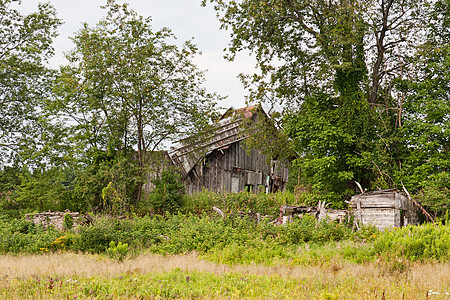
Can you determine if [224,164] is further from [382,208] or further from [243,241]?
[243,241]

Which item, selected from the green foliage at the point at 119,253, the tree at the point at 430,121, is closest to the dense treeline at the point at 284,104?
the tree at the point at 430,121

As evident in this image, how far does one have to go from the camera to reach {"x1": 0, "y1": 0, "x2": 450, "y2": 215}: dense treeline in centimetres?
1834

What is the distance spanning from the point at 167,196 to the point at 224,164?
26.1ft

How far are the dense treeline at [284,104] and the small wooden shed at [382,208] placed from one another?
134cm

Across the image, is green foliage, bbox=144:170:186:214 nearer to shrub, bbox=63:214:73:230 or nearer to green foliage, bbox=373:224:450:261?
shrub, bbox=63:214:73:230

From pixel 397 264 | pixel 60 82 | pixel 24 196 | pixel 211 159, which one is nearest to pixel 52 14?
pixel 60 82

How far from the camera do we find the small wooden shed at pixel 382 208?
15.4m

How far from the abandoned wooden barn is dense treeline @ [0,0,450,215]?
2.15 meters

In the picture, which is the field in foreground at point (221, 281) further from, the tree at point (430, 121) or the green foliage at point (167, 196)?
the green foliage at point (167, 196)

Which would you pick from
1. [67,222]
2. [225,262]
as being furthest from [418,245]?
[67,222]

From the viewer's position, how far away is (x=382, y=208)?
1566 centimetres

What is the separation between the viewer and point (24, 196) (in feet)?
74.5

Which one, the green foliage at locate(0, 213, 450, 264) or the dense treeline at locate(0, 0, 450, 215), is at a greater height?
the dense treeline at locate(0, 0, 450, 215)

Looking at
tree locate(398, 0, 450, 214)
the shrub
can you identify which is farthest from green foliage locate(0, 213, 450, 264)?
tree locate(398, 0, 450, 214)
